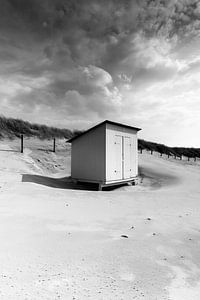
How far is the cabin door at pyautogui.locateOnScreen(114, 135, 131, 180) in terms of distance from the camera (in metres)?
11.3

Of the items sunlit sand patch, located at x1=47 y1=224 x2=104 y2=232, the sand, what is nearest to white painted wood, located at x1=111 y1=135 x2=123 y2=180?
the sand

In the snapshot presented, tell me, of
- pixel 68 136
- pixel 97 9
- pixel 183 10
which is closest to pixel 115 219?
pixel 183 10

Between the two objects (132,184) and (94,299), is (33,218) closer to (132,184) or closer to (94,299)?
(94,299)

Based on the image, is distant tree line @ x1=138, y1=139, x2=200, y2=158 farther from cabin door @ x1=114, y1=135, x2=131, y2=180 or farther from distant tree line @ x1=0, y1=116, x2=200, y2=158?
cabin door @ x1=114, y1=135, x2=131, y2=180

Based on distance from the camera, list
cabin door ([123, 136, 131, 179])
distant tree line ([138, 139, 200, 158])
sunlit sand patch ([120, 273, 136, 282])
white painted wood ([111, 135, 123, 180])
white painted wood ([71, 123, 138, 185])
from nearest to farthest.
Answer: sunlit sand patch ([120, 273, 136, 282]), white painted wood ([71, 123, 138, 185]), white painted wood ([111, 135, 123, 180]), cabin door ([123, 136, 131, 179]), distant tree line ([138, 139, 200, 158])

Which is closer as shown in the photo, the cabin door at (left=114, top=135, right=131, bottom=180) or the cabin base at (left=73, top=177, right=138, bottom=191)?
the cabin base at (left=73, top=177, right=138, bottom=191)

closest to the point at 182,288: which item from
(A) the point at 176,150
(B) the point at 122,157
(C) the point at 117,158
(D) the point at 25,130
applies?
(C) the point at 117,158

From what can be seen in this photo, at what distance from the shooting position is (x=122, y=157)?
11672 millimetres

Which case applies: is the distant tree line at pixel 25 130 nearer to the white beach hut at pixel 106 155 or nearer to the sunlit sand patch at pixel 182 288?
the white beach hut at pixel 106 155

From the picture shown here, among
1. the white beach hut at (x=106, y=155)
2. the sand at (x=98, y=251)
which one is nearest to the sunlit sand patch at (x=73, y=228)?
the sand at (x=98, y=251)

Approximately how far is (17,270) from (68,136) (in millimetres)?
36776

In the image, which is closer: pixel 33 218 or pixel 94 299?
pixel 94 299

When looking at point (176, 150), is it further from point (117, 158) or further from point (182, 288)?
point (182, 288)

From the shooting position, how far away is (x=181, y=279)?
240 centimetres
